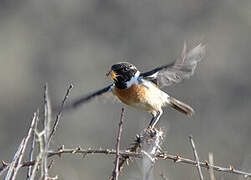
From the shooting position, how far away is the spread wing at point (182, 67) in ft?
22.8

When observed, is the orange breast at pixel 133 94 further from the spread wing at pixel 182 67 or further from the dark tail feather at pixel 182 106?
the dark tail feather at pixel 182 106

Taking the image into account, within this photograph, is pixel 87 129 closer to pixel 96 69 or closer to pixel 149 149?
pixel 96 69

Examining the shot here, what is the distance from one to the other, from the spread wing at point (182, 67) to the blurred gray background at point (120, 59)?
30.7 ft

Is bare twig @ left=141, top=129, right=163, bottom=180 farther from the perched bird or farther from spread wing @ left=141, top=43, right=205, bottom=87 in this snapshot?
the perched bird

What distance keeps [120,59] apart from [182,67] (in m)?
15.3

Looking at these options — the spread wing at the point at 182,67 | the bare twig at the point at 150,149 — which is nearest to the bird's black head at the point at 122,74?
the spread wing at the point at 182,67

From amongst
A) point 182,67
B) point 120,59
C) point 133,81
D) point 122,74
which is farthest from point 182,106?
point 120,59

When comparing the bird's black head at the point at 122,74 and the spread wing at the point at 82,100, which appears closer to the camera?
the spread wing at the point at 82,100

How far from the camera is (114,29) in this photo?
81.5ft

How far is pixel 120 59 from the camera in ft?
73.1

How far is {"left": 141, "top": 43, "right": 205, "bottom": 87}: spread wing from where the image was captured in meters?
6.95

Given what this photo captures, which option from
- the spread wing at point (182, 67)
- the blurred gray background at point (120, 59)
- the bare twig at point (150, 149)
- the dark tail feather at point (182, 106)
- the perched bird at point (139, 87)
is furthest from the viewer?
the blurred gray background at point (120, 59)

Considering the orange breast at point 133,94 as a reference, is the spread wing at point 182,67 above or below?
below

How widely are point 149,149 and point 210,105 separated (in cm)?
1631
